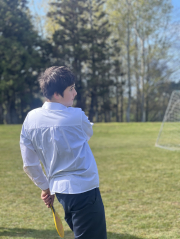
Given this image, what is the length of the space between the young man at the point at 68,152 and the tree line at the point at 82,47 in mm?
23374

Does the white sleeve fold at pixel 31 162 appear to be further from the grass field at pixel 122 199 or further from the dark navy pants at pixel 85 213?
the grass field at pixel 122 199

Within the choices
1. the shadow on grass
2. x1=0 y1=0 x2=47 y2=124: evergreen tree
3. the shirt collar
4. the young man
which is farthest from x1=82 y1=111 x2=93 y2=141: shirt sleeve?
x1=0 y1=0 x2=47 y2=124: evergreen tree

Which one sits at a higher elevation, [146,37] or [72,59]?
[146,37]

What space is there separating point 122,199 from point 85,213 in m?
2.96

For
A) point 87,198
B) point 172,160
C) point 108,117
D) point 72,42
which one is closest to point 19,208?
point 87,198

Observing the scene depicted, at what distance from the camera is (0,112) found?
2712 cm

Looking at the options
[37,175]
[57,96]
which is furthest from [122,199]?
[57,96]

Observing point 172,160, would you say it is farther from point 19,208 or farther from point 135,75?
point 135,75

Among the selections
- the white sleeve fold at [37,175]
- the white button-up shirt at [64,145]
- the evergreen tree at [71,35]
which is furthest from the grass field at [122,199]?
the evergreen tree at [71,35]

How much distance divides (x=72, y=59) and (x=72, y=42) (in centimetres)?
196

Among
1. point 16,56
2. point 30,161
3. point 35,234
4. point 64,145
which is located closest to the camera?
point 64,145

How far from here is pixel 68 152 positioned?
1.79 m

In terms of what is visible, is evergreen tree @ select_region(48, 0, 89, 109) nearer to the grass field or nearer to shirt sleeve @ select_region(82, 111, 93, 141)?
the grass field

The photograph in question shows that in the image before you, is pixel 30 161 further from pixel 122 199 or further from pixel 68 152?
pixel 122 199
